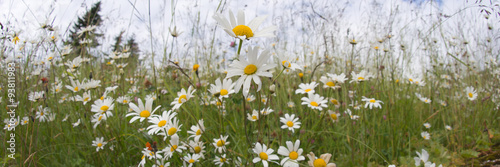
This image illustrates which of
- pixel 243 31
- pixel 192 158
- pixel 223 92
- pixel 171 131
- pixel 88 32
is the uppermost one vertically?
pixel 88 32

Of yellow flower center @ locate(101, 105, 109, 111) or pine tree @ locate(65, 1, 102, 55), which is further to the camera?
pine tree @ locate(65, 1, 102, 55)

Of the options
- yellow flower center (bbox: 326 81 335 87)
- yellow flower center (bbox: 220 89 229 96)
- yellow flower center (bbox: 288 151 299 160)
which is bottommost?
yellow flower center (bbox: 288 151 299 160)

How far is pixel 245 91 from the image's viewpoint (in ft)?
2.18

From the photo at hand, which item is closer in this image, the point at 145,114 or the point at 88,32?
the point at 145,114

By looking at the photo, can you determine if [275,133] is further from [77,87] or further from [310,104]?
[77,87]

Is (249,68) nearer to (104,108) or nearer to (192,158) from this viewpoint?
(192,158)

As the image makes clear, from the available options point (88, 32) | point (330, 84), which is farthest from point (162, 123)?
point (88, 32)

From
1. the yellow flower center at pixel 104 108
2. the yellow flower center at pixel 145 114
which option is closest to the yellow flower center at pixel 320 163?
the yellow flower center at pixel 145 114

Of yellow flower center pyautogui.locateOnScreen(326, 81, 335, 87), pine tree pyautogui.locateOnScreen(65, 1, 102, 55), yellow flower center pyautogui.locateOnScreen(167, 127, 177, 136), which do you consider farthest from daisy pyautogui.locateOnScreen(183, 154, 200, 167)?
pine tree pyautogui.locateOnScreen(65, 1, 102, 55)

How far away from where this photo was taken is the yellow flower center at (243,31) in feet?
2.24

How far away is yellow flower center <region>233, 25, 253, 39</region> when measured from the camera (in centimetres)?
68

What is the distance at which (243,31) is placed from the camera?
2.25 ft

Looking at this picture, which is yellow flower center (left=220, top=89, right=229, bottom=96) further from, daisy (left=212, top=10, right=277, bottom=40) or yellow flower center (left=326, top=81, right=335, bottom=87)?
yellow flower center (left=326, top=81, right=335, bottom=87)

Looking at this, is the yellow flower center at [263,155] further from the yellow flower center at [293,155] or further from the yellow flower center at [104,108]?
the yellow flower center at [104,108]
